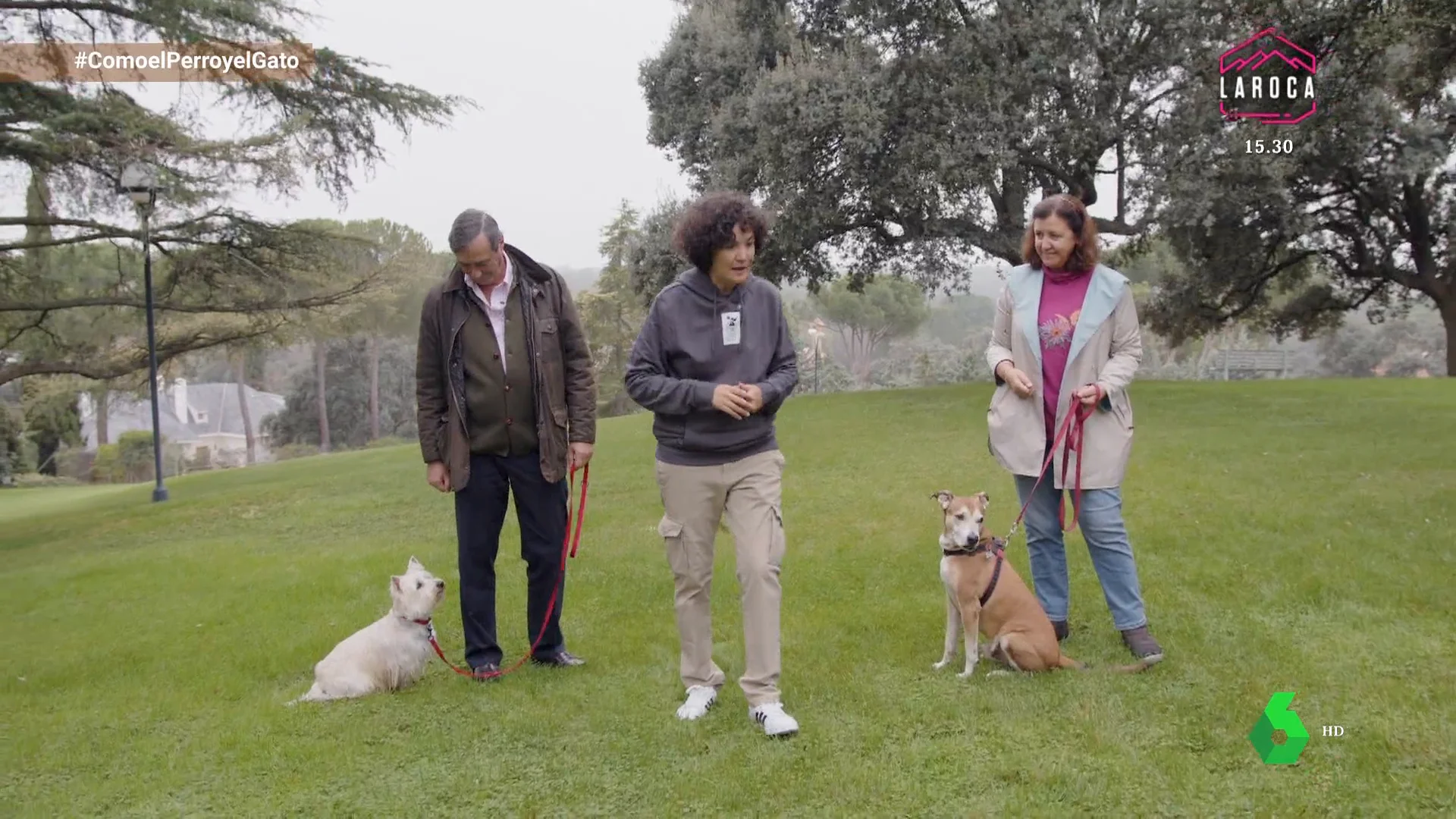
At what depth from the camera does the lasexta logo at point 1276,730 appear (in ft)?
11.0

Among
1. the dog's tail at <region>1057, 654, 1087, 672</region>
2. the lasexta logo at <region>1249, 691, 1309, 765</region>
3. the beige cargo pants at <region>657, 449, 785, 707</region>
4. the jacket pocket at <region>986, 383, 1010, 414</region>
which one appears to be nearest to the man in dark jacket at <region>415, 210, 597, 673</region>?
the beige cargo pants at <region>657, 449, 785, 707</region>

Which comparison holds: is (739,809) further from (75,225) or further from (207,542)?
(75,225)

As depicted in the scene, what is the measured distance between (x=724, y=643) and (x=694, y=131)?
14792 mm

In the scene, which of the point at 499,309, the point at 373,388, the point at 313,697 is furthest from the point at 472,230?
the point at 373,388

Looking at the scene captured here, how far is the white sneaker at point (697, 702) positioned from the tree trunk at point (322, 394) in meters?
43.4

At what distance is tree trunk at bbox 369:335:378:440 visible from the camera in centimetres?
4528

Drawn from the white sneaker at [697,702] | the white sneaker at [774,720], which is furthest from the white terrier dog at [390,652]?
the white sneaker at [774,720]

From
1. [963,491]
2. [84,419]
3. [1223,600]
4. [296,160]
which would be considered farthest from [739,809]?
[84,419]

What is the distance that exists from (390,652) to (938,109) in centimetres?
1337

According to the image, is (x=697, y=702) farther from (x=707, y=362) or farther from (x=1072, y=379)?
(x=1072, y=379)

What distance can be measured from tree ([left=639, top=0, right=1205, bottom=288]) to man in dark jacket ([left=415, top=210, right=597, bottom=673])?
11630 mm

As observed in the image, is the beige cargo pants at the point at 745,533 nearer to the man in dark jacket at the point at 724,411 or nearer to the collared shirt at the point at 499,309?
the man in dark jacket at the point at 724,411

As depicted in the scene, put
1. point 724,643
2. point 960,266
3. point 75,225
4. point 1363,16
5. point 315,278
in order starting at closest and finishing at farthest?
point 724,643 < point 1363,16 < point 75,225 < point 315,278 < point 960,266

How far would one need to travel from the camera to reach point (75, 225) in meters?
13.8
